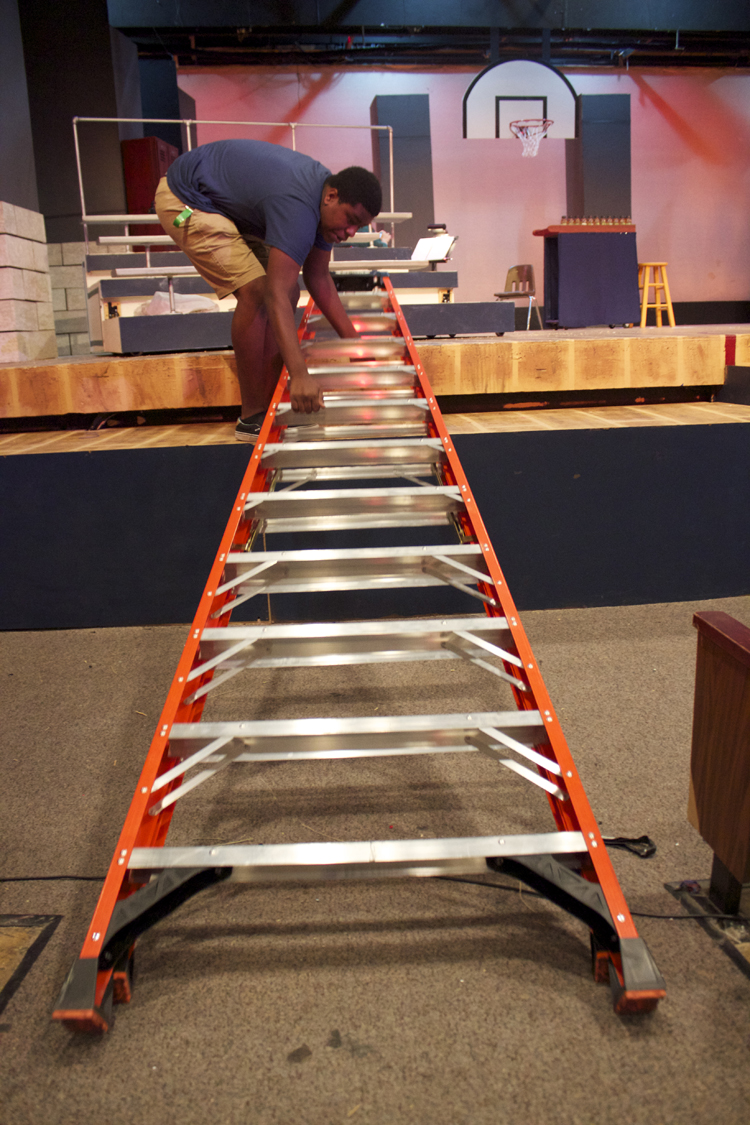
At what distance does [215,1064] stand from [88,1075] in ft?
0.56

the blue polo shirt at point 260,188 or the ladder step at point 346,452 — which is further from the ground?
the blue polo shirt at point 260,188

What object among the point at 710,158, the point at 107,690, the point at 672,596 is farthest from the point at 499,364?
the point at 710,158

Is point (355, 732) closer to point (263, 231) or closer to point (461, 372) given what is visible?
point (263, 231)

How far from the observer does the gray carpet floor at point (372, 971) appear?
974 mm

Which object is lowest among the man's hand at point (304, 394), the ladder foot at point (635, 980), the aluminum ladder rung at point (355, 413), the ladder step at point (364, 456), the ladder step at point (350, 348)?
the ladder foot at point (635, 980)

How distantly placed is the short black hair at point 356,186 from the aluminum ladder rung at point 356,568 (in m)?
1.04

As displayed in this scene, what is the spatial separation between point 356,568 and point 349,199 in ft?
3.52

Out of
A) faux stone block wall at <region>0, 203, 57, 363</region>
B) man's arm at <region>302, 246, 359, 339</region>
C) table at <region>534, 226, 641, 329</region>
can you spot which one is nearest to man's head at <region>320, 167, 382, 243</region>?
man's arm at <region>302, 246, 359, 339</region>

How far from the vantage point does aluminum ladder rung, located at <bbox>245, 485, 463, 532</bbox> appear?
1796mm

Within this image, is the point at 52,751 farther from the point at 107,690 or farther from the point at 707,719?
the point at 707,719

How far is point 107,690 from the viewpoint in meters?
2.26

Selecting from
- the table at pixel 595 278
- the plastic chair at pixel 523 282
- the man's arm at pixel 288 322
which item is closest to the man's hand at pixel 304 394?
the man's arm at pixel 288 322

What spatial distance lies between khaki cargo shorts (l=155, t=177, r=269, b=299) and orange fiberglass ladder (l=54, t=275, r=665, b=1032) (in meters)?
0.43

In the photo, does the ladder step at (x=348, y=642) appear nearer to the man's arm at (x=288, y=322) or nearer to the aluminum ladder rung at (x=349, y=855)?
the aluminum ladder rung at (x=349, y=855)
